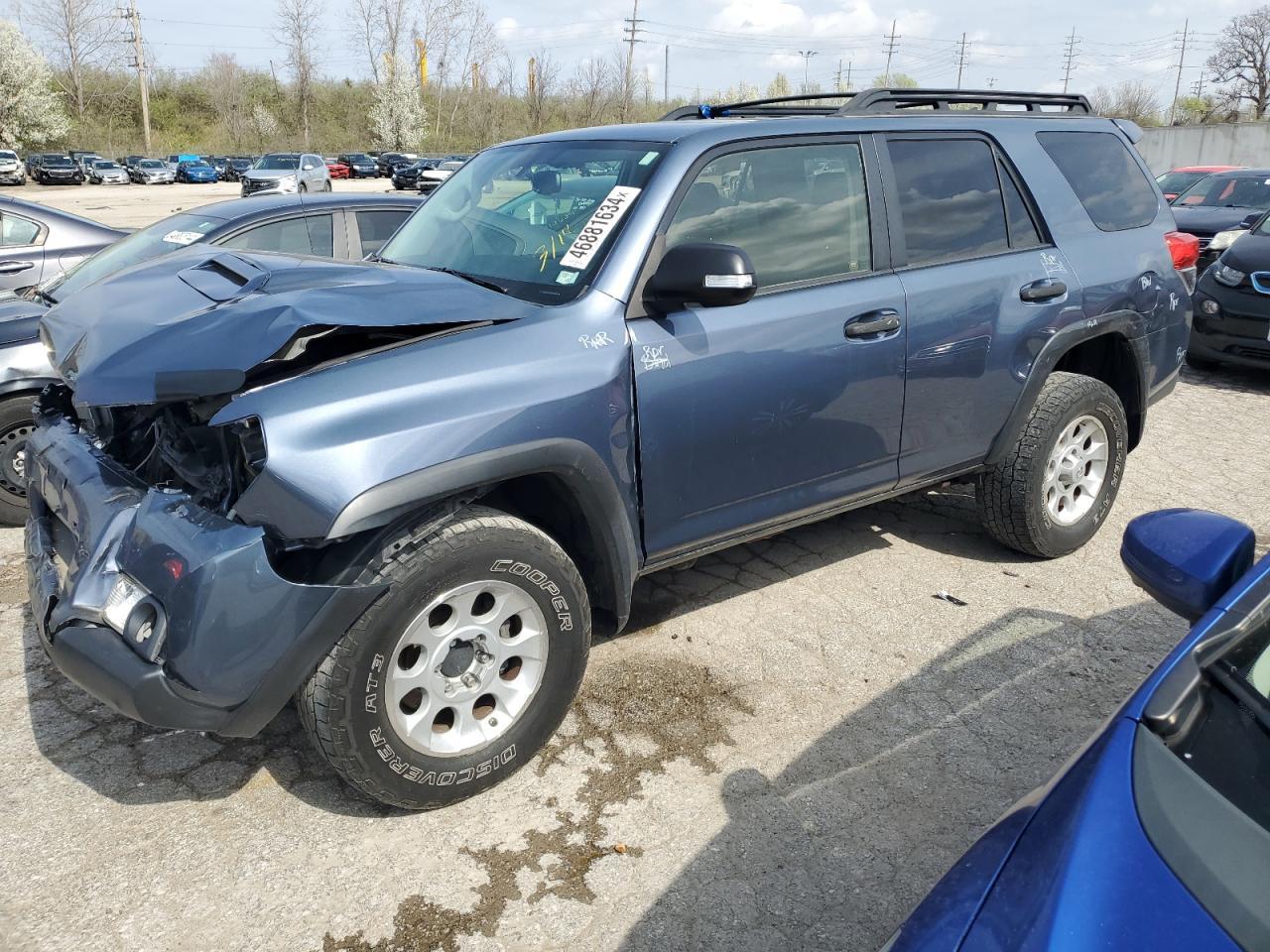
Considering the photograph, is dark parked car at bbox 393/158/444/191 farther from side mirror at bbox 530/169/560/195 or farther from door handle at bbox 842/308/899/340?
door handle at bbox 842/308/899/340

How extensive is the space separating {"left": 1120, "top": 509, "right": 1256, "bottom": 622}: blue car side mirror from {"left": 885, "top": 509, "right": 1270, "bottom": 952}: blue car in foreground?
7 cm

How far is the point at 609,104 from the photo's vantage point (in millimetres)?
60812

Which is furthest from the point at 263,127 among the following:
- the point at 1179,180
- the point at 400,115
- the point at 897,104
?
the point at 897,104

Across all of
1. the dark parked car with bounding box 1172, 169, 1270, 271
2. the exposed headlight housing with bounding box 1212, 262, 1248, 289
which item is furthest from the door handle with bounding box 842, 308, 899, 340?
the dark parked car with bounding box 1172, 169, 1270, 271

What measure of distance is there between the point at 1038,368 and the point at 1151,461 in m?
2.52

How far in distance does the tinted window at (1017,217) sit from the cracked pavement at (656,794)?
1505 millimetres

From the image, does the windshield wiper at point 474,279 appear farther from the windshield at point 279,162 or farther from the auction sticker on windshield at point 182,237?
the windshield at point 279,162

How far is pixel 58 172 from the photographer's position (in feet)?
146

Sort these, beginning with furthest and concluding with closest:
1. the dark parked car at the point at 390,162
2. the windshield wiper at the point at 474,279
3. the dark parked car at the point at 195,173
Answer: the dark parked car at the point at 390,162, the dark parked car at the point at 195,173, the windshield wiper at the point at 474,279

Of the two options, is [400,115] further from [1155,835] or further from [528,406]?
[1155,835]

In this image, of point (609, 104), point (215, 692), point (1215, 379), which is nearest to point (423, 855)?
point (215, 692)

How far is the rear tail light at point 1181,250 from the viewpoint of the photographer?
4.81 meters

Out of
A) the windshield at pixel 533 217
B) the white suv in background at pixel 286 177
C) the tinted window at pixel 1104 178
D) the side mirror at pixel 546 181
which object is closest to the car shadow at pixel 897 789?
the windshield at pixel 533 217

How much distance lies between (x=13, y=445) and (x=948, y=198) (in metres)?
4.56
